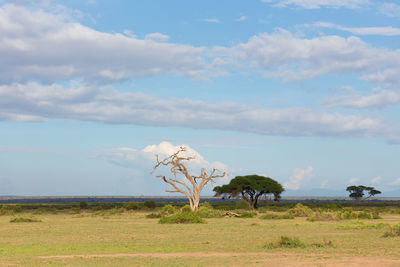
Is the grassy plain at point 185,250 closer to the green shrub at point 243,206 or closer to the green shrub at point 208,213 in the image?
the green shrub at point 208,213

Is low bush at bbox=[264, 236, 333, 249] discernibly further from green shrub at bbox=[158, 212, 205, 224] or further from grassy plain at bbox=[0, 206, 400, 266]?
green shrub at bbox=[158, 212, 205, 224]

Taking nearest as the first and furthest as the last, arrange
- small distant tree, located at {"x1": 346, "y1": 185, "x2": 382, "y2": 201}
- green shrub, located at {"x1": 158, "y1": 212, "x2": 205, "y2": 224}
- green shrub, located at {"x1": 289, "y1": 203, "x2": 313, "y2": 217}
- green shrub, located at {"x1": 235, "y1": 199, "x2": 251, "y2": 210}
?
1. green shrub, located at {"x1": 158, "y1": 212, "x2": 205, "y2": 224}
2. green shrub, located at {"x1": 289, "y1": 203, "x2": 313, "y2": 217}
3. green shrub, located at {"x1": 235, "y1": 199, "x2": 251, "y2": 210}
4. small distant tree, located at {"x1": 346, "y1": 185, "x2": 382, "y2": 201}

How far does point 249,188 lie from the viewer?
7738cm

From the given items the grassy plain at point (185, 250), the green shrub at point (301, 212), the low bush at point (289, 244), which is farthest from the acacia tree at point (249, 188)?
the low bush at point (289, 244)

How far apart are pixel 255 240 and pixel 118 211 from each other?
39690mm

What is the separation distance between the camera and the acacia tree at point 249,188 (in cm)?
7644

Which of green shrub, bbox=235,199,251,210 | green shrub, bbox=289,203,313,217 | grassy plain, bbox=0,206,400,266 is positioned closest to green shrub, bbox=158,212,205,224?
grassy plain, bbox=0,206,400,266

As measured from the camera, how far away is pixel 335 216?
4650 centimetres

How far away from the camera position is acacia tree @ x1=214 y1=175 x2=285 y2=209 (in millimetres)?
76438

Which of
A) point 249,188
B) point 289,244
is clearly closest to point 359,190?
point 249,188

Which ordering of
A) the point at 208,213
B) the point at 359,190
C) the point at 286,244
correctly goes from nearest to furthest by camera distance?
the point at 286,244, the point at 208,213, the point at 359,190

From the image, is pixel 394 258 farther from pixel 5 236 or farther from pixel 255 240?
pixel 5 236

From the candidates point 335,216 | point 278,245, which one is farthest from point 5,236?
point 335,216

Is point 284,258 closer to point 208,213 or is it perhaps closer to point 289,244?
point 289,244
